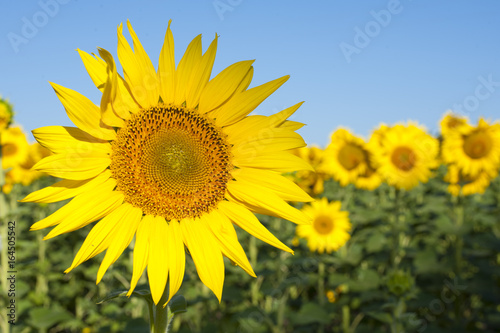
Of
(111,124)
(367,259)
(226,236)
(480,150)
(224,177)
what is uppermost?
(480,150)

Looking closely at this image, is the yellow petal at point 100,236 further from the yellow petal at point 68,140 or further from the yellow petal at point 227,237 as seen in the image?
the yellow petal at point 227,237

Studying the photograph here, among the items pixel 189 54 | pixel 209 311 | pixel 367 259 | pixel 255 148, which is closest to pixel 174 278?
pixel 255 148

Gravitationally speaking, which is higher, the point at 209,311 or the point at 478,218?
the point at 478,218

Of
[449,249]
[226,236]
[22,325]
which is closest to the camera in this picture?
[226,236]

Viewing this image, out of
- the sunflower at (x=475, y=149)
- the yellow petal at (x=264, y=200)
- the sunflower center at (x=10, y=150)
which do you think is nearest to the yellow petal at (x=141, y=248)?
the yellow petal at (x=264, y=200)

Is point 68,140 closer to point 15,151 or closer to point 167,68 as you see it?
point 167,68

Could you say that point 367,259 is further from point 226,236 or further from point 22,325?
point 226,236

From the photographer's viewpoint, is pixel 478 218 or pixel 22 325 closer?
pixel 22 325

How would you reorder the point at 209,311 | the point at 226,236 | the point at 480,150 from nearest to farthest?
1. the point at 226,236
2. the point at 209,311
3. the point at 480,150
